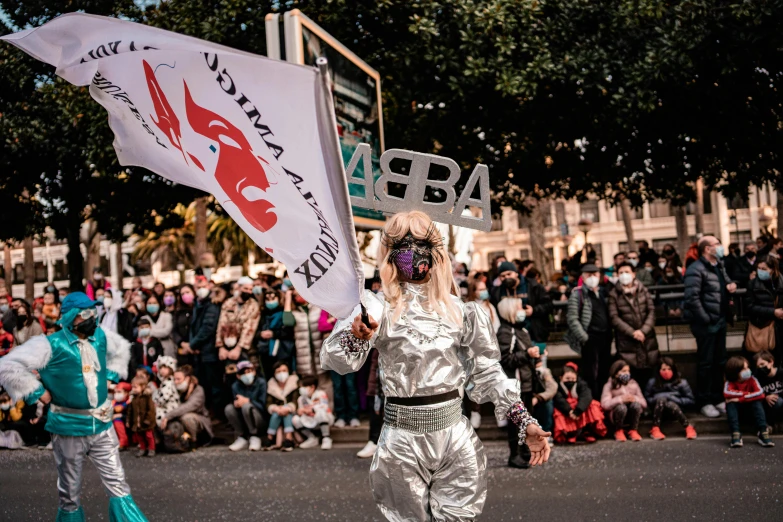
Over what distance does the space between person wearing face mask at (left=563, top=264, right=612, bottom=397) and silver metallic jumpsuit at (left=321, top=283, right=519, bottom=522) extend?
20.7 feet

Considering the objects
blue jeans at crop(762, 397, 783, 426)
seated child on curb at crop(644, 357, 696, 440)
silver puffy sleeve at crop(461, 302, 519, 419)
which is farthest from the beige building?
silver puffy sleeve at crop(461, 302, 519, 419)

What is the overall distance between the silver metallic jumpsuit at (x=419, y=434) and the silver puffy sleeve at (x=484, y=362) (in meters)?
0.04

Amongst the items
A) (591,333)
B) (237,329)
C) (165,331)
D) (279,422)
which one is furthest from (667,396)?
(165,331)

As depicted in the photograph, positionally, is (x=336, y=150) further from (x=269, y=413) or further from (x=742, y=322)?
(x=742, y=322)

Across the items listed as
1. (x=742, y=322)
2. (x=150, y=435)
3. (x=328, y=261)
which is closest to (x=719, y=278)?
(x=742, y=322)

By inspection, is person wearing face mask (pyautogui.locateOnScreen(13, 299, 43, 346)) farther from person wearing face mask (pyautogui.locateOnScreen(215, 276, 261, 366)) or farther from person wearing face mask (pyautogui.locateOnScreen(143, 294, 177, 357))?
person wearing face mask (pyautogui.locateOnScreen(215, 276, 261, 366))

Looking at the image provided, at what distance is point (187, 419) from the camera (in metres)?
10.4

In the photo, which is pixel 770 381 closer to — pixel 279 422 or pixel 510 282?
pixel 510 282

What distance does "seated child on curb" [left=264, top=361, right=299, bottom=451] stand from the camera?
1015 centimetres

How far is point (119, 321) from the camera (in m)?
12.8

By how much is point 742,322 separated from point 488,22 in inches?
238

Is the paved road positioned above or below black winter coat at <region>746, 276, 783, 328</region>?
below

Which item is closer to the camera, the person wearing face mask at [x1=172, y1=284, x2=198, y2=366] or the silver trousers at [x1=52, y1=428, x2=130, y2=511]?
the silver trousers at [x1=52, y1=428, x2=130, y2=511]

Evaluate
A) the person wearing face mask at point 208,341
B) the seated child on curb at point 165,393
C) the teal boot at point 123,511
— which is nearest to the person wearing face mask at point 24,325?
the person wearing face mask at point 208,341
